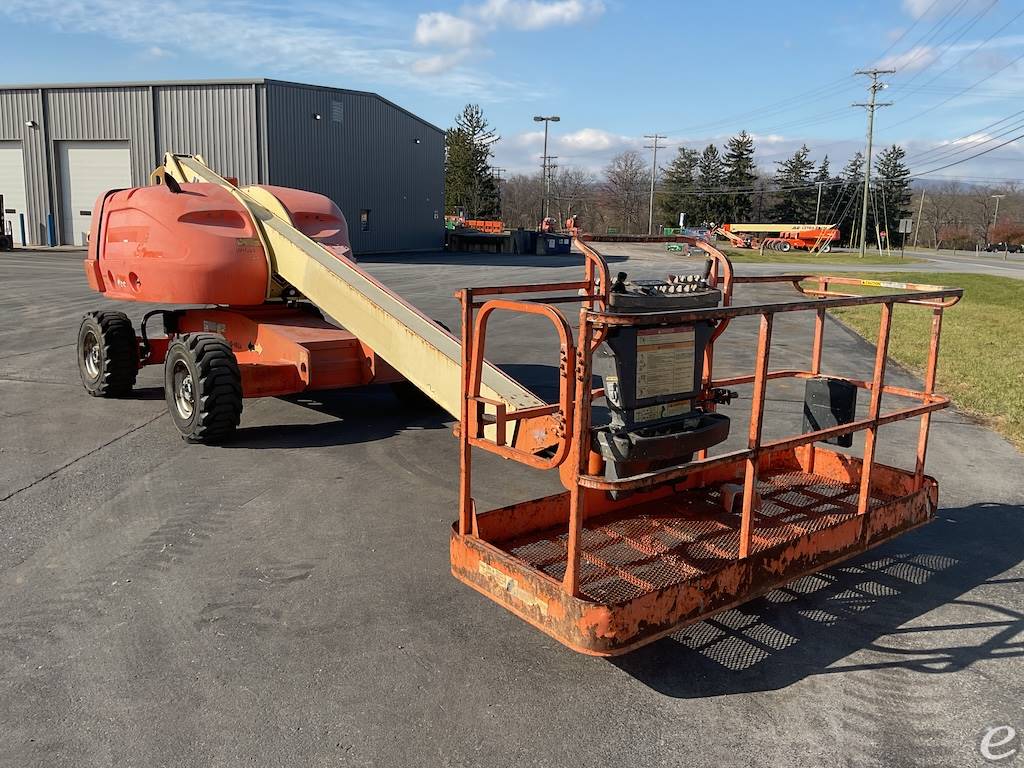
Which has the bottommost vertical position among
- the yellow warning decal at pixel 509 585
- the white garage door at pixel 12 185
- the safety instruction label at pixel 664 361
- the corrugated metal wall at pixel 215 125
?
the yellow warning decal at pixel 509 585

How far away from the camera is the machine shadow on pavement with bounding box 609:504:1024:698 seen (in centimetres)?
388

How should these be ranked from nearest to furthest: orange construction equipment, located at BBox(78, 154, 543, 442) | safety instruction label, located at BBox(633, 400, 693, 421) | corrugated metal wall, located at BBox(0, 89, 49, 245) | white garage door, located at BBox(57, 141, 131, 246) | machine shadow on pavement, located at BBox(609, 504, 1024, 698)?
machine shadow on pavement, located at BBox(609, 504, 1024, 698) < safety instruction label, located at BBox(633, 400, 693, 421) < orange construction equipment, located at BBox(78, 154, 543, 442) < white garage door, located at BBox(57, 141, 131, 246) < corrugated metal wall, located at BBox(0, 89, 49, 245)

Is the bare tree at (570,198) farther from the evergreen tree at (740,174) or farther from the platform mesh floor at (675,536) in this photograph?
the platform mesh floor at (675,536)

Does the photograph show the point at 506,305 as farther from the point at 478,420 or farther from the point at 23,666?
the point at 23,666

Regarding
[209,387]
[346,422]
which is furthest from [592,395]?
[346,422]

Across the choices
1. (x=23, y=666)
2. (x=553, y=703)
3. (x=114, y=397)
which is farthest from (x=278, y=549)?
(x=114, y=397)

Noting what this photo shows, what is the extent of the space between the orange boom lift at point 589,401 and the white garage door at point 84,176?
31686mm

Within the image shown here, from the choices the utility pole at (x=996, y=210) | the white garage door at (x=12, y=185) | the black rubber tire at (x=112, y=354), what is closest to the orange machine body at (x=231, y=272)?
the black rubber tire at (x=112, y=354)

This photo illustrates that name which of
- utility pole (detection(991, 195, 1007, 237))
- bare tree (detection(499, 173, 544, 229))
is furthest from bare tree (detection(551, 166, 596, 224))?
utility pole (detection(991, 195, 1007, 237))

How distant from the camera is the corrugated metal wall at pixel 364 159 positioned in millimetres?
35844

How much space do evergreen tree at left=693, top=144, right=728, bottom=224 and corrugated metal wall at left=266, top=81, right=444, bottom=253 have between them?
47.9m

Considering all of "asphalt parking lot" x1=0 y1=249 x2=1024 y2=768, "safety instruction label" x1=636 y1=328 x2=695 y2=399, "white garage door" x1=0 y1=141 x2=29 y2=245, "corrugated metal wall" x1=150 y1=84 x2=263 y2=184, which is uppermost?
"corrugated metal wall" x1=150 y1=84 x2=263 y2=184

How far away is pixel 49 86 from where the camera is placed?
36906mm

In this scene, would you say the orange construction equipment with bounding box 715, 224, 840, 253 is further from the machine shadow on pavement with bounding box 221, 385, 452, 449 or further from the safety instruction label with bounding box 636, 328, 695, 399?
the safety instruction label with bounding box 636, 328, 695, 399
